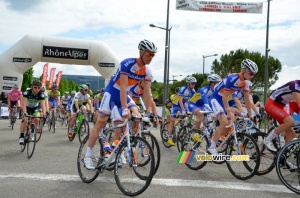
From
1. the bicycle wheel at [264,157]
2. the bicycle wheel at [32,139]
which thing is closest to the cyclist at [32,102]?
the bicycle wheel at [32,139]

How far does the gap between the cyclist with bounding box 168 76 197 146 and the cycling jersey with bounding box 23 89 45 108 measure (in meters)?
3.98

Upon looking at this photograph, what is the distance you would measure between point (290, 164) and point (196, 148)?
215 cm

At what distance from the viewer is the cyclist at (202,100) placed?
29.5 ft

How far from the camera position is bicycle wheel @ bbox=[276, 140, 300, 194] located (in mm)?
5281

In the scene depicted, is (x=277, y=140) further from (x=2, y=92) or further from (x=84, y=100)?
(x=2, y=92)

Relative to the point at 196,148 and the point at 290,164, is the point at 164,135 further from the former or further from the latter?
the point at 290,164

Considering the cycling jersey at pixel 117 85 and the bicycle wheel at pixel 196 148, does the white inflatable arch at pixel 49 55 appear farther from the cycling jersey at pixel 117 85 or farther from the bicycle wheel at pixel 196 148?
the cycling jersey at pixel 117 85

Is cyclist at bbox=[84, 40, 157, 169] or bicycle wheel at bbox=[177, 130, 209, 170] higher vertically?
cyclist at bbox=[84, 40, 157, 169]

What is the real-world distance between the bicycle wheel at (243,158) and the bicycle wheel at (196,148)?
72 centimetres

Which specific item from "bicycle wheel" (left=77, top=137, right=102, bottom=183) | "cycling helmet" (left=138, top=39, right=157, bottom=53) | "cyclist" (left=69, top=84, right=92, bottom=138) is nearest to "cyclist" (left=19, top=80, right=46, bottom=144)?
A: "cyclist" (left=69, top=84, right=92, bottom=138)

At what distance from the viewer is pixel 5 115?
23.4 metres

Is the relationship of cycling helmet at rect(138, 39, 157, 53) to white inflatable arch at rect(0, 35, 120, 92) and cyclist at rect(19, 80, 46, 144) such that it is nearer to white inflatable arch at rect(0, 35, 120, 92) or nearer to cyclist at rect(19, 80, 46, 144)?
cyclist at rect(19, 80, 46, 144)

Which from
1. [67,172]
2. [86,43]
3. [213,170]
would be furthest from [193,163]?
[86,43]

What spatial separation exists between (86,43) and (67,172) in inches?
669
